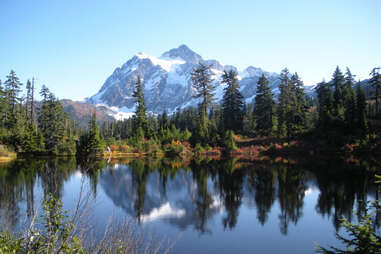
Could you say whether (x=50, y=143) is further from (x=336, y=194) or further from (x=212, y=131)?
(x=336, y=194)

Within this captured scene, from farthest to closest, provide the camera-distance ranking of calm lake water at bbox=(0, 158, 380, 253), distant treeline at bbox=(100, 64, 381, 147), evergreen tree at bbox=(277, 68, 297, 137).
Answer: evergreen tree at bbox=(277, 68, 297, 137) < distant treeline at bbox=(100, 64, 381, 147) < calm lake water at bbox=(0, 158, 380, 253)

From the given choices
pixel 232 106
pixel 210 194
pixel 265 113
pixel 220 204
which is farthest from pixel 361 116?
pixel 220 204

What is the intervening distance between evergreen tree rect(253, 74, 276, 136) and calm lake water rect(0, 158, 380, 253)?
2458 cm

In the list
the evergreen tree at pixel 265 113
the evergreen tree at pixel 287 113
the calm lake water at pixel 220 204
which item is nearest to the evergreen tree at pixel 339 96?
the evergreen tree at pixel 287 113

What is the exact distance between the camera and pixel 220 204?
12797 mm

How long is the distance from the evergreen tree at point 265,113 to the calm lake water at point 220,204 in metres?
24.6

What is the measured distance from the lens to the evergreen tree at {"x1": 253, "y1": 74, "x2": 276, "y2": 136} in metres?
44.5

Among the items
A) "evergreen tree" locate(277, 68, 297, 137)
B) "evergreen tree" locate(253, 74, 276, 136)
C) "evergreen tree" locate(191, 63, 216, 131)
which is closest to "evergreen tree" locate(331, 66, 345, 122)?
"evergreen tree" locate(277, 68, 297, 137)

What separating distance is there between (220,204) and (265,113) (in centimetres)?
3557

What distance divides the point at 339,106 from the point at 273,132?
10674mm

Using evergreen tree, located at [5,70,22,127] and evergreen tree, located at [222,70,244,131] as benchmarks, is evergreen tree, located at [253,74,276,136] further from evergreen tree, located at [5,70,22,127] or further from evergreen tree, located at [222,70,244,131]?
evergreen tree, located at [5,70,22,127]

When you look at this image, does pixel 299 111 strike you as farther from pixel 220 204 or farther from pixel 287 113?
pixel 220 204

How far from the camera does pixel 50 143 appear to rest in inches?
1674

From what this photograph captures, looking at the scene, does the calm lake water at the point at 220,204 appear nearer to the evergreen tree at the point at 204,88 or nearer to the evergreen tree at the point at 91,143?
the evergreen tree at the point at 91,143
